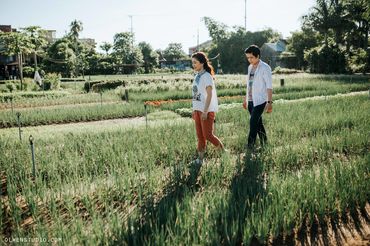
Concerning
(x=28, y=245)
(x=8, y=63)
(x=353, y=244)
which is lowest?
(x=353, y=244)

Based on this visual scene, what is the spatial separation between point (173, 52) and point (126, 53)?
1993 centimetres

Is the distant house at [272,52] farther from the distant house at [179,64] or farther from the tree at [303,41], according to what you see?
the distant house at [179,64]

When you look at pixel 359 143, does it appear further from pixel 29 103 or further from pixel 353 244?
pixel 29 103

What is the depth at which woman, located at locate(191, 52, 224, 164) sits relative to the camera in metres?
4.42

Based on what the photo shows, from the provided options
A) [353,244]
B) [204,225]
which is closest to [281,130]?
[353,244]

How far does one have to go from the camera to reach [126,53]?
56.8 metres

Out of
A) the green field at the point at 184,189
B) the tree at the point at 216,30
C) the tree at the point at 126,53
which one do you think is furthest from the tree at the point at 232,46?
the green field at the point at 184,189

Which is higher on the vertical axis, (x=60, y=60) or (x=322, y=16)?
(x=322, y=16)

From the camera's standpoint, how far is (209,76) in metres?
4.45

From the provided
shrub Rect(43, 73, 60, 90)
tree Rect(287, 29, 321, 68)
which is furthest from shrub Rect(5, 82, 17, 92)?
tree Rect(287, 29, 321, 68)

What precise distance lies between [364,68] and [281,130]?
27.4 metres

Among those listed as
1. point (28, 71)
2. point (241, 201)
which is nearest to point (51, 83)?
point (28, 71)

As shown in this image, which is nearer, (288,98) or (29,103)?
(288,98)

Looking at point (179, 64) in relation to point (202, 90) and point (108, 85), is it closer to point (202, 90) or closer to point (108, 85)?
point (108, 85)
